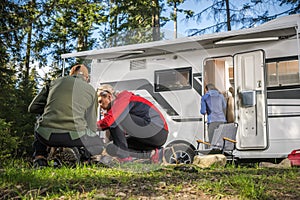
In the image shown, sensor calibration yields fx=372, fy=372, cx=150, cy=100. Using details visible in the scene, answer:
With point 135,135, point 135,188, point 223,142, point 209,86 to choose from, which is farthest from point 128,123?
point 209,86

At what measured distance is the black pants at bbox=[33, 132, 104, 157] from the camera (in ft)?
12.6

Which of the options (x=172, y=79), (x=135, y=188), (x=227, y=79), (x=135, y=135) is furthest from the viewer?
(x=227, y=79)

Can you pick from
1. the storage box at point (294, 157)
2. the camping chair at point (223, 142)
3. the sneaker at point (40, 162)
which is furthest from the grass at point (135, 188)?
the camping chair at point (223, 142)

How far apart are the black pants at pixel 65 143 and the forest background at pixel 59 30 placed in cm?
186

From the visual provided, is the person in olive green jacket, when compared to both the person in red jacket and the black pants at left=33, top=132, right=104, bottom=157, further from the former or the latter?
the person in red jacket

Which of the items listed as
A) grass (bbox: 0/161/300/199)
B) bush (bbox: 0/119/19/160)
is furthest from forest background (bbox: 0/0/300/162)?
grass (bbox: 0/161/300/199)

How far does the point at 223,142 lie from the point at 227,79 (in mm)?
2059

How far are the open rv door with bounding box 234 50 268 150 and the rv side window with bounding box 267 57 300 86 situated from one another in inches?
5.2

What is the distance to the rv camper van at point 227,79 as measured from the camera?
20.1ft

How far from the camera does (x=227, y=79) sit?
795 centimetres

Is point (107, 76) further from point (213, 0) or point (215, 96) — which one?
point (213, 0)

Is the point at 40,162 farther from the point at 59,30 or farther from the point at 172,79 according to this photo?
the point at 59,30

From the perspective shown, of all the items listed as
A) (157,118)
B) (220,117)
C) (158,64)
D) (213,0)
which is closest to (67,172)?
(157,118)

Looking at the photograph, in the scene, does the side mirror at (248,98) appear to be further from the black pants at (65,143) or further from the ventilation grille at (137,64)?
the black pants at (65,143)
